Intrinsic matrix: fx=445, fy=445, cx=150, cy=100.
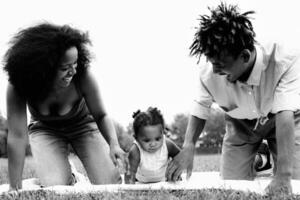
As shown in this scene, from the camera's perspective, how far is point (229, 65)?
3082mm

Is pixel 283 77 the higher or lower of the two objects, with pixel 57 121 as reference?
higher

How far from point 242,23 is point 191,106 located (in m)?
0.81

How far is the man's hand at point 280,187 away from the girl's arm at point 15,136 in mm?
1763

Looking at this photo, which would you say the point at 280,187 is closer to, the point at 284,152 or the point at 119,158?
the point at 284,152

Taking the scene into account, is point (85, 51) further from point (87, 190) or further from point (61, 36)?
point (87, 190)

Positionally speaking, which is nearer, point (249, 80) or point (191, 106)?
point (249, 80)

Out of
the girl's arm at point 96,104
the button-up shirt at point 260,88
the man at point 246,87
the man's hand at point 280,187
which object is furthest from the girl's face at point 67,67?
the man's hand at point 280,187

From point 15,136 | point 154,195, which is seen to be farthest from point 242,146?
point 15,136

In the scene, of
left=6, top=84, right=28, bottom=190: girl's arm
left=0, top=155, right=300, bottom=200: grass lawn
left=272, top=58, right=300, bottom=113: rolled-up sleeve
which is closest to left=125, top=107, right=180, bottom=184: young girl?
left=6, top=84, right=28, bottom=190: girl's arm

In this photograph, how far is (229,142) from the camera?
4.16m

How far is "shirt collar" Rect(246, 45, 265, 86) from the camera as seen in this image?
3246 mm

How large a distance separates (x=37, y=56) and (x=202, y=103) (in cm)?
133

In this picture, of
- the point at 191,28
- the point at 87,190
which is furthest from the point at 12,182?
the point at 191,28

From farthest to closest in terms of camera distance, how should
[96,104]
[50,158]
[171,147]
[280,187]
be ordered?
[171,147] → [50,158] → [96,104] → [280,187]
